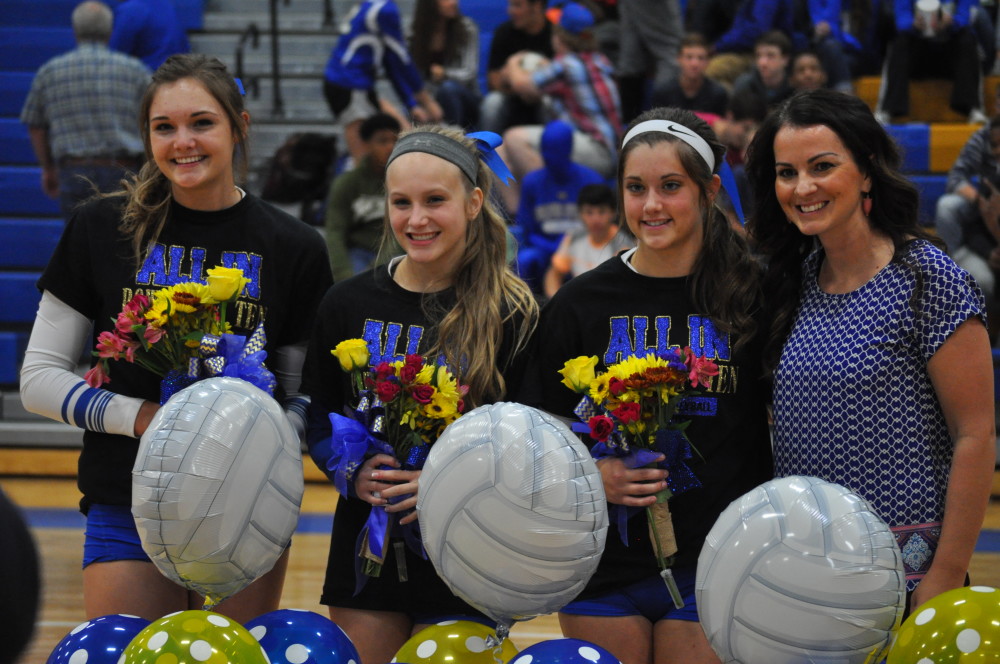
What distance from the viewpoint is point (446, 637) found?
2.05 m

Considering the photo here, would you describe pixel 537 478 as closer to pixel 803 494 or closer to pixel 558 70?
pixel 803 494

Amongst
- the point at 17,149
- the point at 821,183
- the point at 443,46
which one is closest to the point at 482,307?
the point at 821,183

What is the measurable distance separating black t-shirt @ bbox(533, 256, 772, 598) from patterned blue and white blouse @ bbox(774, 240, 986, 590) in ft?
0.54

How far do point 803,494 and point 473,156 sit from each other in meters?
0.97

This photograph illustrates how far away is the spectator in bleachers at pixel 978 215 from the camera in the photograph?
6016mm

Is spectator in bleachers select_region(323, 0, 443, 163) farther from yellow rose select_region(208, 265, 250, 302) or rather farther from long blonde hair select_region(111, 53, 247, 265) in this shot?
yellow rose select_region(208, 265, 250, 302)

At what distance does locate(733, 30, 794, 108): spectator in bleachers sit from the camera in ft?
22.7

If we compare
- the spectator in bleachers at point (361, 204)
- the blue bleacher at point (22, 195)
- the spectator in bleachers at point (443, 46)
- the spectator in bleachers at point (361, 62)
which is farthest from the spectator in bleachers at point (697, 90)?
the blue bleacher at point (22, 195)

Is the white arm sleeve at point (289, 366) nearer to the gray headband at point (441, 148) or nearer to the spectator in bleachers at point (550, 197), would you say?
the gray headband at point (441, 148)

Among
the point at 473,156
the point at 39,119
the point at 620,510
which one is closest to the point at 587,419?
the point at 620,510

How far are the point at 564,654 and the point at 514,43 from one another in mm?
5924

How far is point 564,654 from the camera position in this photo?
186 cm

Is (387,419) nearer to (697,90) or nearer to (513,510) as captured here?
(513,510)

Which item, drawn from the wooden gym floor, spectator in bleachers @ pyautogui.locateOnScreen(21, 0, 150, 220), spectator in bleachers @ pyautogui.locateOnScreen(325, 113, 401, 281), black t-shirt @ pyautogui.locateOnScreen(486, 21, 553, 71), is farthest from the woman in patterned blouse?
black t-shirt @ pyautogui.locateOnScreen(486, 21, 553, 71)
